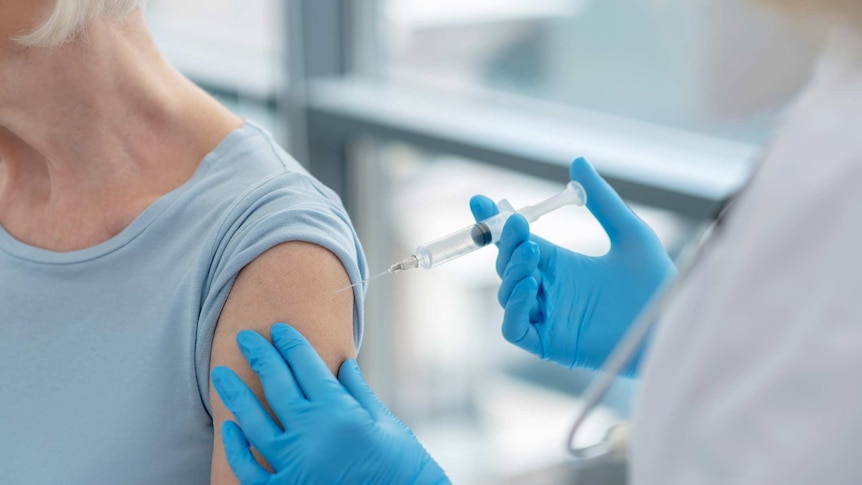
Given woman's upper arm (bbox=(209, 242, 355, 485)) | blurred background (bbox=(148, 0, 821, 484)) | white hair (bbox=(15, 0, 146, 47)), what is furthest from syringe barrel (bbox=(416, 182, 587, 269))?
blurred background (bbox=(148, 0, 821, 484))

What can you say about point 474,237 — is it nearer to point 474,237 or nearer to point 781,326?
point 474,237

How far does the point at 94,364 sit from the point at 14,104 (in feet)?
0.95

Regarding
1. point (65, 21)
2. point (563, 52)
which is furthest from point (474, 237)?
point (563, 52)

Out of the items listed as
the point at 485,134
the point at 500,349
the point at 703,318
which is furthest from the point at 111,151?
the point at 500,349

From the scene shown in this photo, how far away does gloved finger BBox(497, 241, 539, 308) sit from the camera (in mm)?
1143

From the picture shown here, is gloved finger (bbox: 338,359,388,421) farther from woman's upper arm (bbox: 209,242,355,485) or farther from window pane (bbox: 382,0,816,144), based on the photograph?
window pane (bbox: 382,0,816,144)

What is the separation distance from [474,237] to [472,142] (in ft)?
4.29

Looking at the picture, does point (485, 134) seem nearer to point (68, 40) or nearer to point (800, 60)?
point (68, 40)

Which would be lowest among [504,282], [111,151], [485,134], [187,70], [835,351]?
[835,351]

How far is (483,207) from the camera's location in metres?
1.21

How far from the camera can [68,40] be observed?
103 centimetres

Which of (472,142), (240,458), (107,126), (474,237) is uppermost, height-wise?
(472,142)

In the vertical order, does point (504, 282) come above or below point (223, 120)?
below

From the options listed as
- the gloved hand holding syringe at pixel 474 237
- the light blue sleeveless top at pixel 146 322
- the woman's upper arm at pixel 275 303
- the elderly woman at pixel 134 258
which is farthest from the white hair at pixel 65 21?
the gloved hand holding syringe at pixel 474 237
